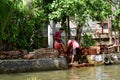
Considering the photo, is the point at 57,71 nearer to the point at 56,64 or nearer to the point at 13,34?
the point at 56,64

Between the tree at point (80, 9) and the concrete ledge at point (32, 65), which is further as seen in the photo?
the tree at point (80, 9)

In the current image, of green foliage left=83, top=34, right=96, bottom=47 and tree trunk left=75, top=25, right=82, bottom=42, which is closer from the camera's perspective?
tree trunk left=75, top=25, right=82, bottom=42

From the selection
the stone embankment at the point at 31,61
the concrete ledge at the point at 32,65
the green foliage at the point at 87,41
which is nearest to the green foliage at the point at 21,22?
the stone embankment at the point at 31,61

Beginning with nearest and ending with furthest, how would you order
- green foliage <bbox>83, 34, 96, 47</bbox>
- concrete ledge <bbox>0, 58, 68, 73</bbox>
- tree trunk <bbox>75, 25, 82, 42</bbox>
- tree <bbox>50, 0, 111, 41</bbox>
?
concrete ledge <bbox>0, 58, 68, 73</bbox>, tree <bbox>50, 0, 111, 41</bbox>, tree trunk <bbox>75, 25, 82, 42</bbox>, green foliage <bbox>83, 34, 96, 47</bbox>

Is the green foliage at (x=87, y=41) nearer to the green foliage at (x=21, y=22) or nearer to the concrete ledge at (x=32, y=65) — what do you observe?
the green foliage at (x=21, y=22)

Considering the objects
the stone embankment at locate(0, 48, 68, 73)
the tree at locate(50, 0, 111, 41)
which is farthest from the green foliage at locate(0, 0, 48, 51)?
the stone embankment at locate(0, 48, 68, 73)

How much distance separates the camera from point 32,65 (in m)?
15.4

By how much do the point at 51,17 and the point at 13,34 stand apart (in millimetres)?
2055

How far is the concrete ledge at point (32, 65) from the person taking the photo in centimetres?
1483

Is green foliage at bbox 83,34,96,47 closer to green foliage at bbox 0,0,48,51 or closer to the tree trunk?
the tree trunk

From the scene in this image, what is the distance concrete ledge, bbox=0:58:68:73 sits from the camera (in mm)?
14828

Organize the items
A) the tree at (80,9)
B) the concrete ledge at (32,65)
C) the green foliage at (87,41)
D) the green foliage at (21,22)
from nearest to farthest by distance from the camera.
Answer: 1. the concrete ledge at (32,65)
2. the green foliage at (21,22)
3. the tree at (80,9)
4. the green foliage at (87,41)

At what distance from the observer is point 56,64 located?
52.4 ft

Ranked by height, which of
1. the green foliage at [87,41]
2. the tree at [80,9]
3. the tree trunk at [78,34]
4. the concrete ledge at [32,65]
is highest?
the tree at [80,9]
